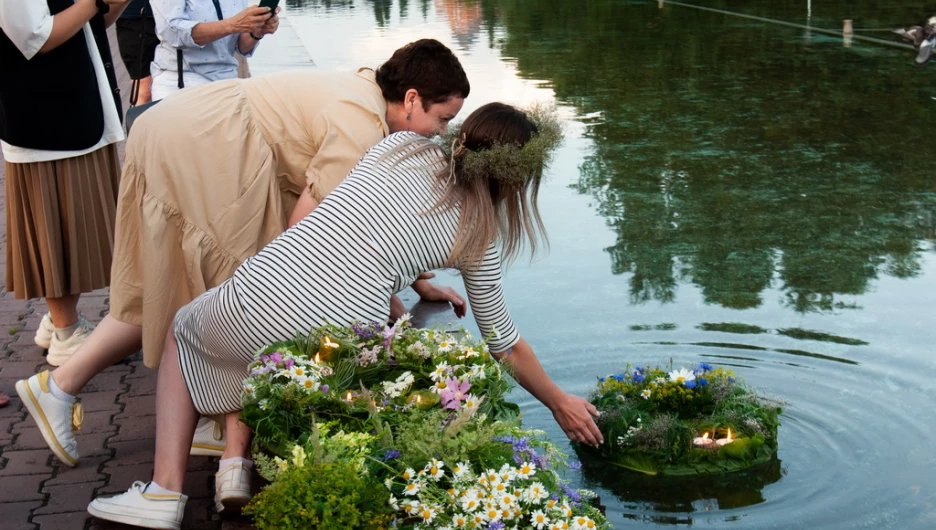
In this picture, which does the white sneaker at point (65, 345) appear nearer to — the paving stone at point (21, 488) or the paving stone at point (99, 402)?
the paving stone at point (99, 402)

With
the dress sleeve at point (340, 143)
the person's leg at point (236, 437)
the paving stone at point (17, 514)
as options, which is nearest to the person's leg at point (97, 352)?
the paving stone at point (17, 514)

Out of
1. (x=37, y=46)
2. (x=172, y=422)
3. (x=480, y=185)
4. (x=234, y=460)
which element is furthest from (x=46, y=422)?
(x=480, y=185)

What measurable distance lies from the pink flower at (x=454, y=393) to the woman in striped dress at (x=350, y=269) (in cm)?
39

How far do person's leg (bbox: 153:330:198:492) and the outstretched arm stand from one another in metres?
0.91

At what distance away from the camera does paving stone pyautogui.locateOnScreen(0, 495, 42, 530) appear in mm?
3484

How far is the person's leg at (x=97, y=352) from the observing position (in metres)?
3.78

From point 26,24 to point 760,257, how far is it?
12.7 ft

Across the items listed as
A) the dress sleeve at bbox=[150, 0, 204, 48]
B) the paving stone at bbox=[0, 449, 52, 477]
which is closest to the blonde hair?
the paving stone at bbox=[0, 449, 52, 477]

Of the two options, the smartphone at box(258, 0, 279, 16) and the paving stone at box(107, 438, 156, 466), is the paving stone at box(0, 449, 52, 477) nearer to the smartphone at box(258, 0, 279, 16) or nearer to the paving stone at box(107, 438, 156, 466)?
the paving stone at box(107, 438, 156, 466)

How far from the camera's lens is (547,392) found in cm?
348

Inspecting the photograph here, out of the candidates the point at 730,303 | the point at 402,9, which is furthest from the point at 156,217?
the point at 402,9

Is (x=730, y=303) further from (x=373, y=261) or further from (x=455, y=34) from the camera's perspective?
(x=455, y=34)

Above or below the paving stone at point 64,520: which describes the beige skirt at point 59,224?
above

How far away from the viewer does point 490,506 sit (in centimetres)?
255
